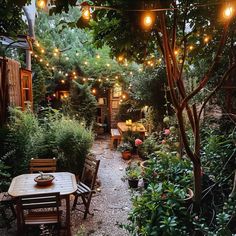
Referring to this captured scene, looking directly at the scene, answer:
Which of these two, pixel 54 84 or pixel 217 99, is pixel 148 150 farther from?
pixel 54 84

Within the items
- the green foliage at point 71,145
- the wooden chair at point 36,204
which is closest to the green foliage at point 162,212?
the wooden chair at point 36,204

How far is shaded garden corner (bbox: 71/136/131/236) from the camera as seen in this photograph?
131 inches

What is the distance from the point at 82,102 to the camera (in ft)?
29.8

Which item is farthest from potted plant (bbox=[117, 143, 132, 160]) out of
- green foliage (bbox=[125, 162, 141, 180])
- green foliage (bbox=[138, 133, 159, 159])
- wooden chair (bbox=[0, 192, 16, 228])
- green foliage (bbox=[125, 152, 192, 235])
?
green foliage (bbox=[125, 152, 192, 235])

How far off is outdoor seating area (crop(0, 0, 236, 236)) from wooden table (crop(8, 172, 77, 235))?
1cm

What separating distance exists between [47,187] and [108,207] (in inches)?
51.3

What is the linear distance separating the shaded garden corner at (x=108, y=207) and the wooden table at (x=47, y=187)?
446 mm

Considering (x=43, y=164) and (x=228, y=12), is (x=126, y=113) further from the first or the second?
(x=228, y=12)

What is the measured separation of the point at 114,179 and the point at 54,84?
5517 millimetres

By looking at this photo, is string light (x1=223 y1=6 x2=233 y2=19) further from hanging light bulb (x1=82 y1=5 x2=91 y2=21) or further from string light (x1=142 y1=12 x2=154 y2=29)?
hanging light bulb (x1=82 y1=5 x2=91 y2=21)

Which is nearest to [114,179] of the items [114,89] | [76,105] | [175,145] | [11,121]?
[175,145]

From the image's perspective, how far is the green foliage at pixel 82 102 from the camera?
9016mm

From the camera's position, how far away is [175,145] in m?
4.78

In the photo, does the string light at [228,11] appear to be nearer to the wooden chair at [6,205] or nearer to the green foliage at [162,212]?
the green foliage at [162,212]
